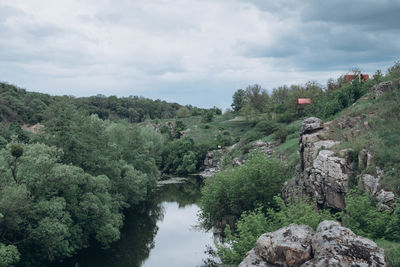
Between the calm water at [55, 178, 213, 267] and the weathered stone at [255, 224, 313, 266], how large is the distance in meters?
19.4

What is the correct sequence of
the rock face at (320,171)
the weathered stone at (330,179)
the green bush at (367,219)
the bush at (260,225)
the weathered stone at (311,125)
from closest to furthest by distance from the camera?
the green bush at (367,219) → the bush at (260,225) → the weathered stone at (330,179) → the rock face at (320,171) → the weathered stone at (311,125)

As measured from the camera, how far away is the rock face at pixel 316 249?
975cm

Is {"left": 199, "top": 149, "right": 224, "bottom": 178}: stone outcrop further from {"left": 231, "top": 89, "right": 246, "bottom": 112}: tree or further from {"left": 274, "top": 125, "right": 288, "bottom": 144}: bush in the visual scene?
{"left": 231, "top": 89, "right": 246, "bottom": 112}: tree

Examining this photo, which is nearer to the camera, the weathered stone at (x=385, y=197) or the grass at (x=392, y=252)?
the grass at (x=392, y=252)

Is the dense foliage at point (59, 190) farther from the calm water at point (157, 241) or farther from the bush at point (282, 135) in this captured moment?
the bush at point (282, 135)

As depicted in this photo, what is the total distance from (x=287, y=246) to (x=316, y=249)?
2.79 ft

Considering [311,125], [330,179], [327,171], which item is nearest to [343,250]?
[330,179]

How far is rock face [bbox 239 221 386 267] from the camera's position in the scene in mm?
9750

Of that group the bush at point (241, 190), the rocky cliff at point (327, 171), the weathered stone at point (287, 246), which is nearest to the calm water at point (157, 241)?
the bush at point (241, 190)

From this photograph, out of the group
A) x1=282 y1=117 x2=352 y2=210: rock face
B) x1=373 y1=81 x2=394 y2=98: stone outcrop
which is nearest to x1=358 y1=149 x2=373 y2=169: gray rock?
x1=282 y1=117 x2=352 y2=210: rock face

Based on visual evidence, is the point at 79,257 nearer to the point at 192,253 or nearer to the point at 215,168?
the point at 192,253

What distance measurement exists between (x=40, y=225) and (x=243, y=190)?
1557 cm

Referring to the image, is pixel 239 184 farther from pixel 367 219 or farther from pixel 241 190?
pixel 367 219

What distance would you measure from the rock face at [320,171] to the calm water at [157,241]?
11.4 meters
